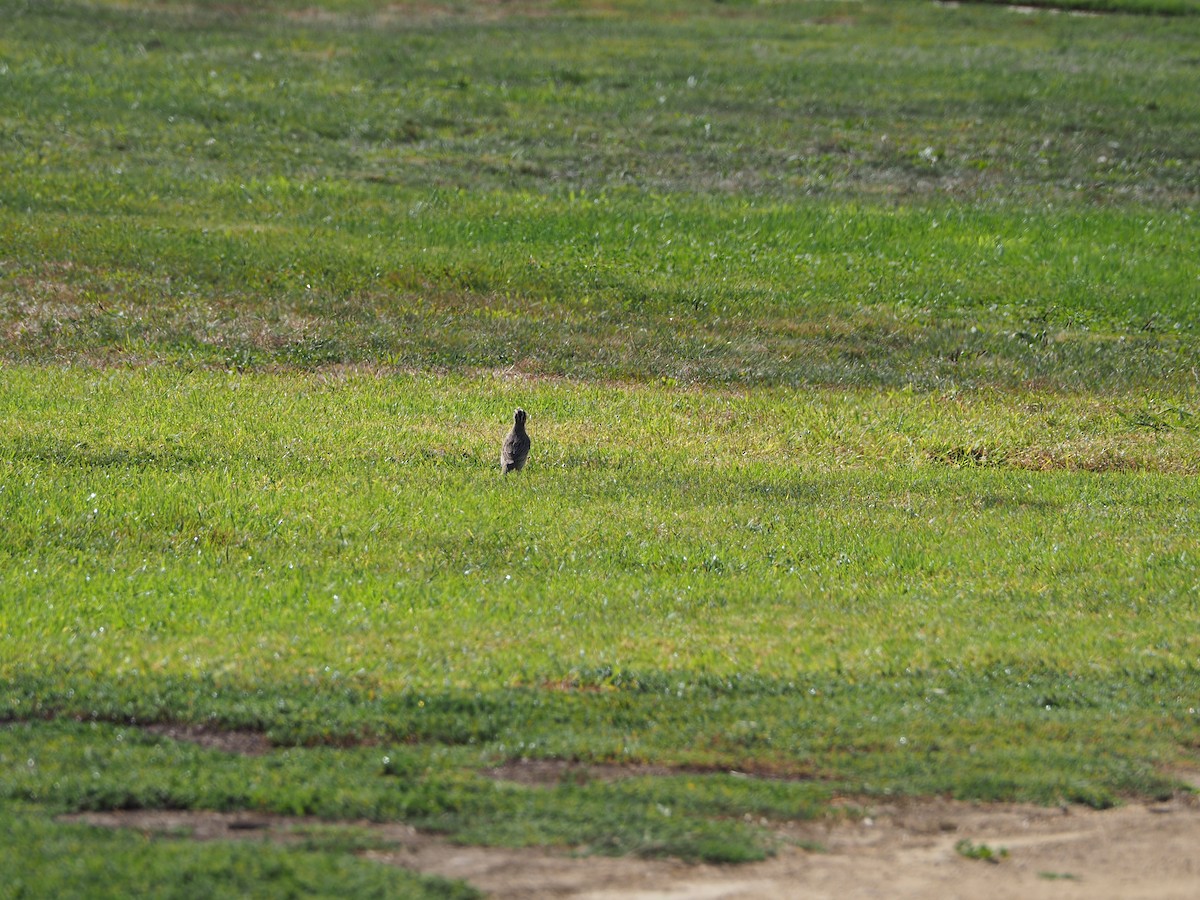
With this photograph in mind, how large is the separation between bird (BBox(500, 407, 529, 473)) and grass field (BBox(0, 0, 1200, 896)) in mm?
271

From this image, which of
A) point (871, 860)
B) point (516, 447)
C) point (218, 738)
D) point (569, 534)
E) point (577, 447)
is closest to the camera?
point (871, 860)

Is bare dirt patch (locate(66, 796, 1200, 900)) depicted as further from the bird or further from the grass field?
the bird

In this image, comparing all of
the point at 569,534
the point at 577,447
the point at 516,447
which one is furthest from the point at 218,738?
the point at 577,447

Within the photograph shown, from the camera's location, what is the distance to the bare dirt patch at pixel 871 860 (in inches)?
262

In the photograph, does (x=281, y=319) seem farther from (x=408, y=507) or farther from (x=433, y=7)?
(x=433, y=7)

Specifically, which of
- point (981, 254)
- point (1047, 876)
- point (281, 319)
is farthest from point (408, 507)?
point (981, 254)

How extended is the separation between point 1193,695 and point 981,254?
17315mm

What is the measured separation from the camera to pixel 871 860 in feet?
23.0

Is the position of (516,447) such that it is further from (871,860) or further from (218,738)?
(871,860)

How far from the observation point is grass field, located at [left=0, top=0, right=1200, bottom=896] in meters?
8.02

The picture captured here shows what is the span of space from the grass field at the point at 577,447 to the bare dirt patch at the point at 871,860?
170 mm

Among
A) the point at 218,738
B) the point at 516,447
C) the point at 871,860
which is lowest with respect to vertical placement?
the point at 871,860

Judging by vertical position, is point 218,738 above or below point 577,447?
above

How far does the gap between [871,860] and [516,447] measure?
7.51 metres
